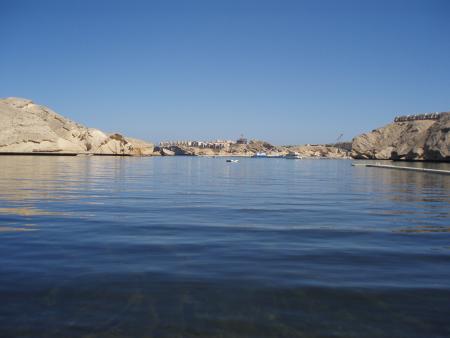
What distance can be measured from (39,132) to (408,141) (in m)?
130

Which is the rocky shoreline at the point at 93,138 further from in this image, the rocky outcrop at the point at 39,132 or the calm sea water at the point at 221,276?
the calm sea water at the point at 221,276

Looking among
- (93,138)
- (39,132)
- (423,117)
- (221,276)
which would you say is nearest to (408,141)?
(423,117)

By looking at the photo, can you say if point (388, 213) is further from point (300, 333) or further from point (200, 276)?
point (300, 333)

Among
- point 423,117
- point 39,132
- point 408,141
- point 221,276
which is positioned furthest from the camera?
point 423,117

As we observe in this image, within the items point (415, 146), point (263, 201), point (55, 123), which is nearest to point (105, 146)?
point (55, 123)

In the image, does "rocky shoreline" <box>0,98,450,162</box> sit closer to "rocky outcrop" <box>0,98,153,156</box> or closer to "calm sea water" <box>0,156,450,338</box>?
"rocky outcrop" <box>0,98,153,156</box>

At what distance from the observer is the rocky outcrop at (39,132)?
119 meters

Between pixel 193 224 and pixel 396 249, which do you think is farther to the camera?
pixel 193 224

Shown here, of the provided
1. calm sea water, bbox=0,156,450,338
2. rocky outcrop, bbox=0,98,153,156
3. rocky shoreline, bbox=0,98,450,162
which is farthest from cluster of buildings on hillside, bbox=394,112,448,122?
calm sea water, bbox=0,156,450,338

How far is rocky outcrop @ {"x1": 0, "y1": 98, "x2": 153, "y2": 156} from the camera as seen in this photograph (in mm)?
118938

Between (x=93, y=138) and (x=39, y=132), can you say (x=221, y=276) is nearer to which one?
(x=39, y=132)

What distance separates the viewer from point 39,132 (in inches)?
4902

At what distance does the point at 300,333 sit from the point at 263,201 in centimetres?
1473

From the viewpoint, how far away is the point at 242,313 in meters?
4.98
